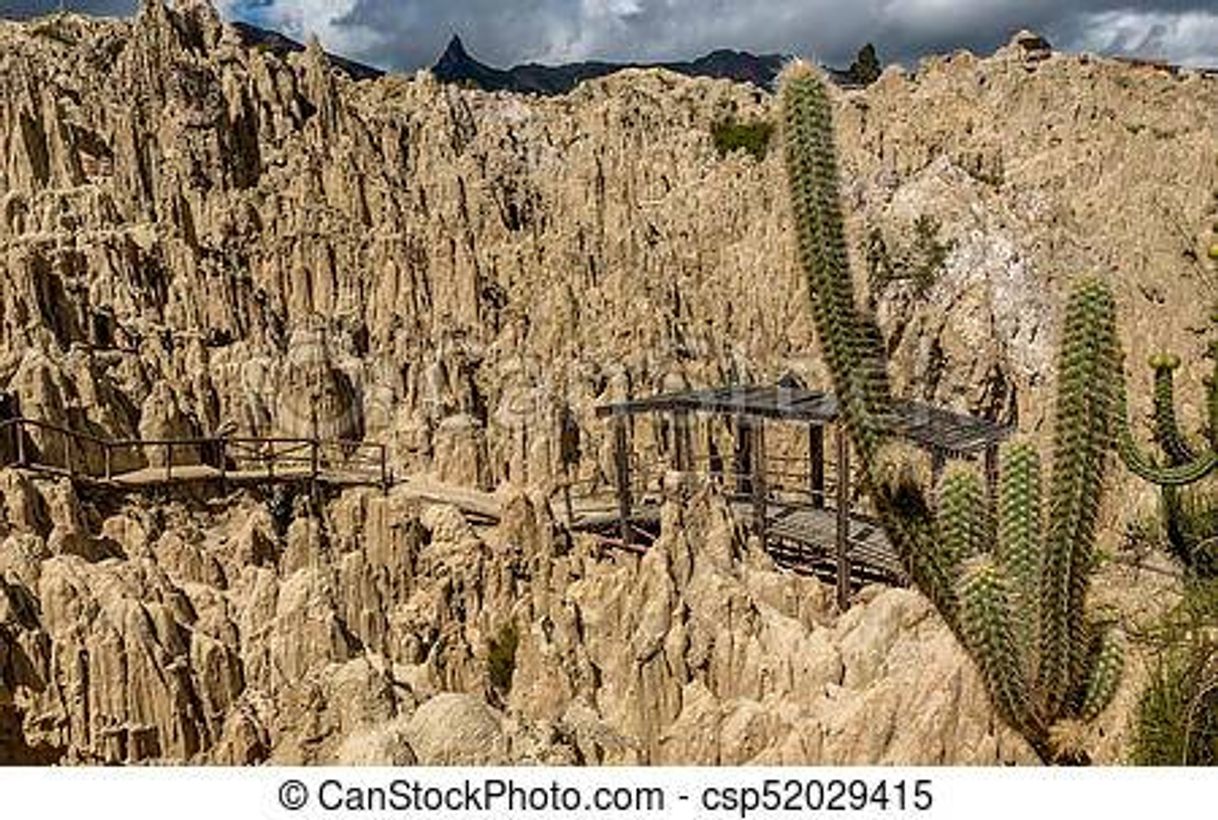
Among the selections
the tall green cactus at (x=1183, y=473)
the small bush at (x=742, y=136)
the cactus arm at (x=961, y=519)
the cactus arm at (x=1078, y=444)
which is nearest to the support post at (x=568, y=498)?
the tall green cactus at (x=1183, y=473)

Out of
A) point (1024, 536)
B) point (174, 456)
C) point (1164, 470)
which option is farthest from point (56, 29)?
point (1024, 536)

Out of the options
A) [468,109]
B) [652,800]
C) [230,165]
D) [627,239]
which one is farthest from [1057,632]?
[468,109]

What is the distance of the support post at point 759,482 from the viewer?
1192cm

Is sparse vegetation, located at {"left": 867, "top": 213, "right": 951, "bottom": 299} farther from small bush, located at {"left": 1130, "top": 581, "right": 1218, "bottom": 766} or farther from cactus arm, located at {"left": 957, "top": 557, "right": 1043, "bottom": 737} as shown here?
cactus arm, located at {"left": 957, "top": 557, "right": 1043, "bottom": 737}

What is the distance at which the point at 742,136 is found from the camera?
29938mm

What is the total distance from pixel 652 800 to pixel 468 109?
26.4 metres

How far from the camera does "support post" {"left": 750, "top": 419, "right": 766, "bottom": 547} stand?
11.9 metres

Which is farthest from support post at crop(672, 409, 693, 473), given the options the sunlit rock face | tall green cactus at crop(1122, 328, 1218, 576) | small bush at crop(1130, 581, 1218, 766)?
small bush at crop(1130, 581, 1218, 766)

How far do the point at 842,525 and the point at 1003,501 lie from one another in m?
7.08

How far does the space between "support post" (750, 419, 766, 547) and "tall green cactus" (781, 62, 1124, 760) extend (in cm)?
752

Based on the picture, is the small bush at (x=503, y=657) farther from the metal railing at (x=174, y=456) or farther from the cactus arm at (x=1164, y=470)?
the cactus arm at (x=1164, y=470)

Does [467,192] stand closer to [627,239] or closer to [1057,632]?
[627,239]

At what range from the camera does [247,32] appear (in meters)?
28.0

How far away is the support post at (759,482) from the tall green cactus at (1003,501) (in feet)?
24.7
